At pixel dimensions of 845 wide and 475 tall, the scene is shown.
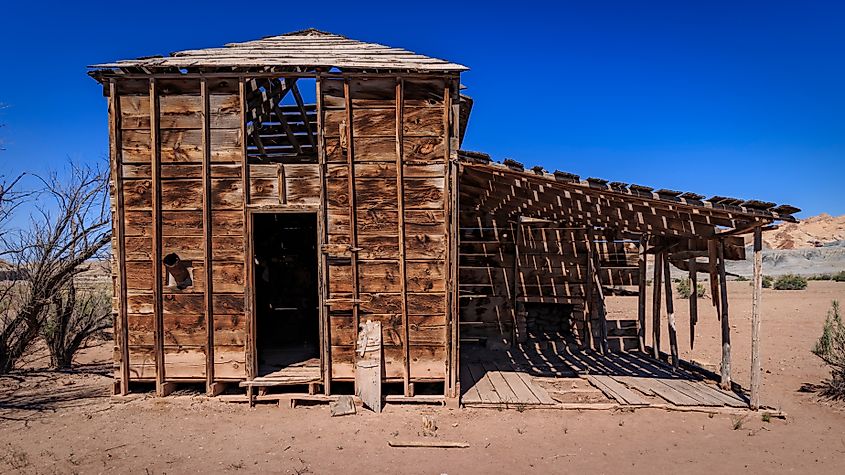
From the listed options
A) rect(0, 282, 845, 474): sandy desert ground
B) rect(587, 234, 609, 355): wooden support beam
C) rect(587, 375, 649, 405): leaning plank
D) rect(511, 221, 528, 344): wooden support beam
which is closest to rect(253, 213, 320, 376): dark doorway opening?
rect(0, 282, 845, 474): sandy desert ground

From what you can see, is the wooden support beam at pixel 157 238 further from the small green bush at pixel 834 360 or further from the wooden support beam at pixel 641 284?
the small green bush at pixel 834 360

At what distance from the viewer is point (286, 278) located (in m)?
11.6

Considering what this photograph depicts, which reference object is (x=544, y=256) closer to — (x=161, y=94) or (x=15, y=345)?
(x=161, y=94)

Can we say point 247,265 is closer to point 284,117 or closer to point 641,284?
point 284,117

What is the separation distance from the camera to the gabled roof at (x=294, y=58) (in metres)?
6.81

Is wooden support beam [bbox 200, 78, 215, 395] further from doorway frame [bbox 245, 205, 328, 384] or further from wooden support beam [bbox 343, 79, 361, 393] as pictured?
wooden support beam [bbox 343, 79, 361, 393]

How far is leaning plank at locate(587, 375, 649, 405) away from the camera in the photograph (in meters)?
7.08

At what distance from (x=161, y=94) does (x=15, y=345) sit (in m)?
5.61

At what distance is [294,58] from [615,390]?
6.85 metres

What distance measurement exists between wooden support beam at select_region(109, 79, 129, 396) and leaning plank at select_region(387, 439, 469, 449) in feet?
13.4

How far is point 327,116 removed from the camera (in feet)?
23.0

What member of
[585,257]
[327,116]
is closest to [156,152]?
[327,116]

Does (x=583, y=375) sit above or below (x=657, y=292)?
below

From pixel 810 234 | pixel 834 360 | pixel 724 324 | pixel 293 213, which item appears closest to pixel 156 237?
pixel 293 213
